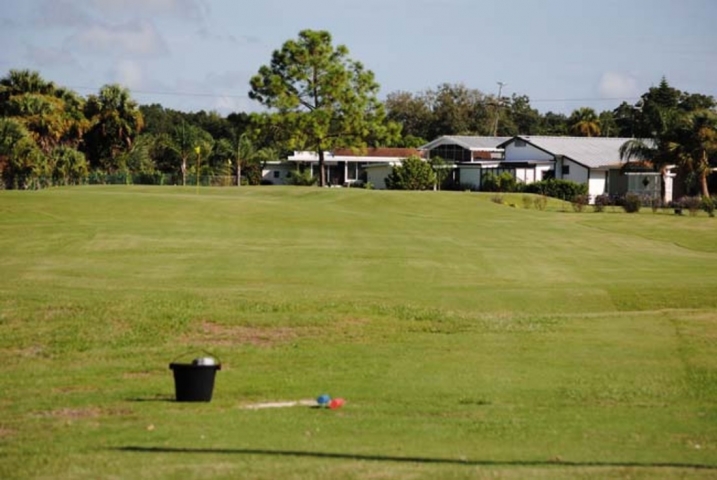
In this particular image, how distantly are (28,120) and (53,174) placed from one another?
18.7ft

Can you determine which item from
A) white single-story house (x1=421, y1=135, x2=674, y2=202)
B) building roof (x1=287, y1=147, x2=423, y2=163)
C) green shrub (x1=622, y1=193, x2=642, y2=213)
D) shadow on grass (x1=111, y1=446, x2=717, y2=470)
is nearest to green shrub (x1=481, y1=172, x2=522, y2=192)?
white single-story house (x1=421, y1=135, x2=674, y2=202)

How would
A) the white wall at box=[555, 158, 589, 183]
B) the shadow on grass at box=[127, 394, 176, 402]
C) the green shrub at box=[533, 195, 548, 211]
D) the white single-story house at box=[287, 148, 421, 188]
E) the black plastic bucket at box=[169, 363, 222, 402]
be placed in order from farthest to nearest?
the white single-story house at box=[287, 148, 421, 188], the white wall at box=[555, 158, 589, 183], the green shrub at box=[533, 195, 548, 211], the shadow on grass at box=[127, 394, 176, 402], the black plastic bucket at box=[169, 363, 222, 402]

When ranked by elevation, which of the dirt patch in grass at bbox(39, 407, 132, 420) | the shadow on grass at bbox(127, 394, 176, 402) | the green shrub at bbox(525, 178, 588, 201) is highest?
the green shrub at bbox(525, 178, 588, 201)

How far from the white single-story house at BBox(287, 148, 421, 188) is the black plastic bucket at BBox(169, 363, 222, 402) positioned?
80.7 m

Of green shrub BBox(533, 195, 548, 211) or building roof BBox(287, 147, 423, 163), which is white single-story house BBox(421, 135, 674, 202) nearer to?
building roof BBox(287, 147, 423, 163)

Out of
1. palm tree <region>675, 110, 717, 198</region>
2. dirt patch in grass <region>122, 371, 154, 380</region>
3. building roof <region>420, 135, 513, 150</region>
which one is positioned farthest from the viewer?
building roof <region>420, 135, 513, 150</region>

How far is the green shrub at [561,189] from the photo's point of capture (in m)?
75.1

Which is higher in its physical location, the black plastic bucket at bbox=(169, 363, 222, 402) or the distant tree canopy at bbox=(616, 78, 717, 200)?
the distant tree canopy at bbox=(616, 78, 717, 200)

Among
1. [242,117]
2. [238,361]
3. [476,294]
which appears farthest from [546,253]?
[242,117]

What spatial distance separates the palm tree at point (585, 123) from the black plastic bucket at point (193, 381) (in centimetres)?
10601

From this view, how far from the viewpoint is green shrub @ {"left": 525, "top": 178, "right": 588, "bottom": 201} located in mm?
75062

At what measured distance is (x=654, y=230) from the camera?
156 ft

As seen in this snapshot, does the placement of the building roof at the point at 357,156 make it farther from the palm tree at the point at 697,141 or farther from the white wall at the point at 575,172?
the palm tree at the point at 697,141

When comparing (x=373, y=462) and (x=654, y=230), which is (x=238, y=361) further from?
(x=654, y=230)
